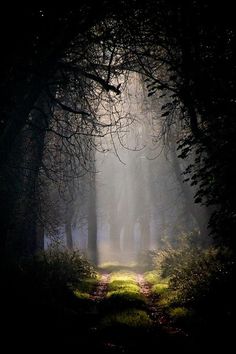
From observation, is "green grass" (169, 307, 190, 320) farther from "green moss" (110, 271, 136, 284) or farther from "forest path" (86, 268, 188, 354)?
"green moss" (110, 271, 136, 284)

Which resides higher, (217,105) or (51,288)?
(217,105)

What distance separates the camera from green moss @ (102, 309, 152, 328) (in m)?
7.70

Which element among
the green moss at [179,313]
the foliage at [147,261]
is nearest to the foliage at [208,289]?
the green moss at [179,313]

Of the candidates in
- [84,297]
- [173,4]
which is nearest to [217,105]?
[173,4]

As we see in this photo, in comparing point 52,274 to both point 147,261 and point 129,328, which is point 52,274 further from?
point 147,261

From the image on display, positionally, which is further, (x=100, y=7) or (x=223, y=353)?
(x=100, y=7)

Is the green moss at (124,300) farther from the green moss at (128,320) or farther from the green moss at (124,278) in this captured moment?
the green moss at (124,278)

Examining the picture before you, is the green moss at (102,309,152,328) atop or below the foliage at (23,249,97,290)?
below

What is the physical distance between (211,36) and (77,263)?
45.8 ft

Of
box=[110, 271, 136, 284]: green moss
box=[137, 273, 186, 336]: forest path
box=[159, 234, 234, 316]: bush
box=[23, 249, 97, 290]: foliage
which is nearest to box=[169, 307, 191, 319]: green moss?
box=[137, 273, 186, 336]: forest path

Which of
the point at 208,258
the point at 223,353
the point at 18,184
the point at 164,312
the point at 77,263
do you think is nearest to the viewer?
the point at 223,353

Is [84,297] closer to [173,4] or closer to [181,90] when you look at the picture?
[181,90]

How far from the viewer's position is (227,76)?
20.4 feet

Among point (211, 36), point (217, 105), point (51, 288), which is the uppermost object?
point (211, 36)
